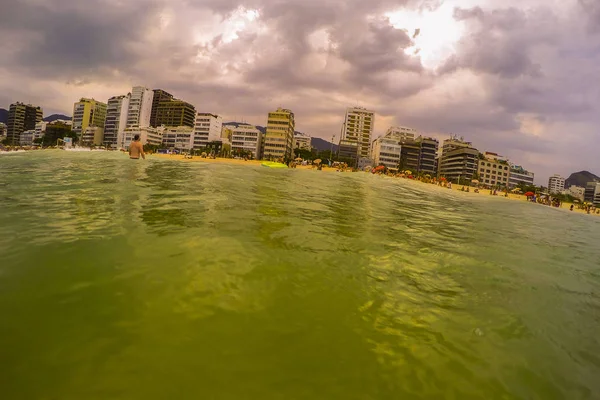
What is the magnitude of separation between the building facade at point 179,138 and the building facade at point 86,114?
52086mm

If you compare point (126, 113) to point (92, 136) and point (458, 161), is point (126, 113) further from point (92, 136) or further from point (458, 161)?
point (458, 161)

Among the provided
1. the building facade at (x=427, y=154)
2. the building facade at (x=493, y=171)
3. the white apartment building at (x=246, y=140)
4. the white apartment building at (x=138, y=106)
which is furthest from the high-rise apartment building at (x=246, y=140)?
the building facade at (x=493, y=171)

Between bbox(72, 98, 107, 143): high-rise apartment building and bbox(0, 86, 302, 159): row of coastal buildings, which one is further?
bbox(72, 98, 107, 143): high-rise apartment building

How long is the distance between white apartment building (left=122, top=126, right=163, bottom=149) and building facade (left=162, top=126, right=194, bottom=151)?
273 centimetres

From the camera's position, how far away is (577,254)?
10156 mm

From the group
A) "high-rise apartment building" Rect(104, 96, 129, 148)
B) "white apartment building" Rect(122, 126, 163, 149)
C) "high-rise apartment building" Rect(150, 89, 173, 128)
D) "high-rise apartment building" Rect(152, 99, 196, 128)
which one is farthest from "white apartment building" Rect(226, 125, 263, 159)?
"high-rise apartment building" Rect(150, 89, 173, 128)

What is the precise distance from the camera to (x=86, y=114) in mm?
181375

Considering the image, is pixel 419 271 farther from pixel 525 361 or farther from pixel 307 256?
pixel 525 361

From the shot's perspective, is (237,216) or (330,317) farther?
(237,216)

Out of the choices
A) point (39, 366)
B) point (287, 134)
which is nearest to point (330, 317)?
point (39, 366)

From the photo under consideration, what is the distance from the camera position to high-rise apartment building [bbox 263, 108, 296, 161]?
467 ft

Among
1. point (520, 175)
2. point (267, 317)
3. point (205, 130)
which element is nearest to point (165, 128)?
point (205, 130)

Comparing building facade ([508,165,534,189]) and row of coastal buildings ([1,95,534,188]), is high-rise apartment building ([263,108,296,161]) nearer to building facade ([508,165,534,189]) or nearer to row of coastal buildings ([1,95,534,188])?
row of coastal buildings ([1,95,534,188])

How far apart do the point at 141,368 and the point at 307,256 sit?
3.39m
